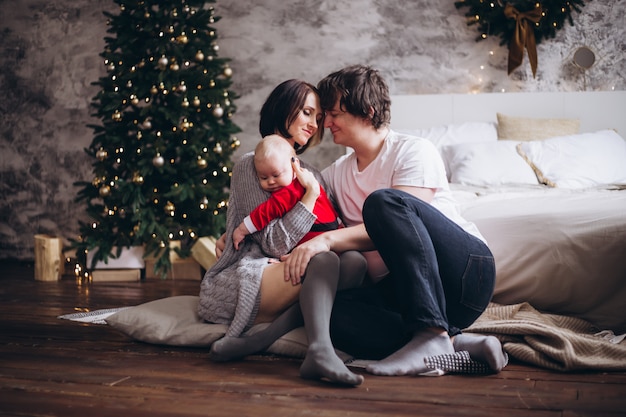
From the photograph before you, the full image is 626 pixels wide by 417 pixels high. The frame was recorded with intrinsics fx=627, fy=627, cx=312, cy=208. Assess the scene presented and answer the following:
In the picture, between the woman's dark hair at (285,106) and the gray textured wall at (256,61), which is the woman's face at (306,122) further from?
the gray textured wall at (256,61)

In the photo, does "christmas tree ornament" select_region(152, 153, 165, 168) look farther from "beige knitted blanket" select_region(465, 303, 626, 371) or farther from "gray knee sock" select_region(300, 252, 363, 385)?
"beige knitted blanket" select_region(465, 303, 626, 371)

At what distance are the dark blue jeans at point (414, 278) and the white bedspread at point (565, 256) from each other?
1.59 feet

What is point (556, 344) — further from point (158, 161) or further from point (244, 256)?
point (158, 161)

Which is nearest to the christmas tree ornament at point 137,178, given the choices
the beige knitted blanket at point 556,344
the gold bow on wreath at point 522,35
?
the beige knitted blanket at point 556,344

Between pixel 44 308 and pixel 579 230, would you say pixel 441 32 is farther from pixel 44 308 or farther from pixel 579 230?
pixel 44 308

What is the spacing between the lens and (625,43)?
166 inches

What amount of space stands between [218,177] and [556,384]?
2738 mm

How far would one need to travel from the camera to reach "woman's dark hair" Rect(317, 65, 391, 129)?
2.02 metres

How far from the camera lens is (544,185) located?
11.1ft

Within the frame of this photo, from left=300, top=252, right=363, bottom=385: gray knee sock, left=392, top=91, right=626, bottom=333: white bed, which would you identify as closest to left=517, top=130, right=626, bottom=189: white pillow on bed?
left=392, top=91, right=626, bottom=333: white bed

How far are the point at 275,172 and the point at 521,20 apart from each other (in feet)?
9.80

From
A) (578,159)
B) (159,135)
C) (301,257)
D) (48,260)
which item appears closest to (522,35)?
(578,159)

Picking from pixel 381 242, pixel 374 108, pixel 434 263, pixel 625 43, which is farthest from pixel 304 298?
pixel 625 43

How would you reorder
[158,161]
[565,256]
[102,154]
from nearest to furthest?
[565,256] → [158,161] → [102,154]
